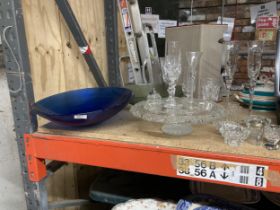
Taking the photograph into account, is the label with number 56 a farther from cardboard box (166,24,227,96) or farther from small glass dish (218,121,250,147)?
cardboard box (166,24,227,96)

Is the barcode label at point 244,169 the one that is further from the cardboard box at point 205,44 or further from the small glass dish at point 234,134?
the cardboard box at point 205,44

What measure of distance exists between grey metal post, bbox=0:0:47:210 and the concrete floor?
290 mm

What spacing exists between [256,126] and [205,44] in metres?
0.39

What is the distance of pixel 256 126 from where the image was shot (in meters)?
0.69

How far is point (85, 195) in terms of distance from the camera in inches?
47.3

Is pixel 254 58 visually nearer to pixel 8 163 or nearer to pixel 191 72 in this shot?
pixel 191 72

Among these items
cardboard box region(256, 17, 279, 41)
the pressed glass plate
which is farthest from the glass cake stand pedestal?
cardboard box region(256, 17, 279, 41)

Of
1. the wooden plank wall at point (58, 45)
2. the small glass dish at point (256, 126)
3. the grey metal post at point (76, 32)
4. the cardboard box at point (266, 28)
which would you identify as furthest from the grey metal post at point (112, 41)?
the cardboard box at point (266, 28)

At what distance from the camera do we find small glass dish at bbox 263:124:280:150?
55cm

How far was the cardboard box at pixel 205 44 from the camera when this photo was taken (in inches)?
37.7

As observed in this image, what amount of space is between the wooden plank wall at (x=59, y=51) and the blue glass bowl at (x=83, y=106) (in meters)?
0.16

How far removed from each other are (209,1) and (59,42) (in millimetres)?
1669

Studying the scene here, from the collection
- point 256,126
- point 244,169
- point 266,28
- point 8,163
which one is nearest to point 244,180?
point 244,169

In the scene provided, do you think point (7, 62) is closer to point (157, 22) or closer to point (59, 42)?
point (59, 42)
